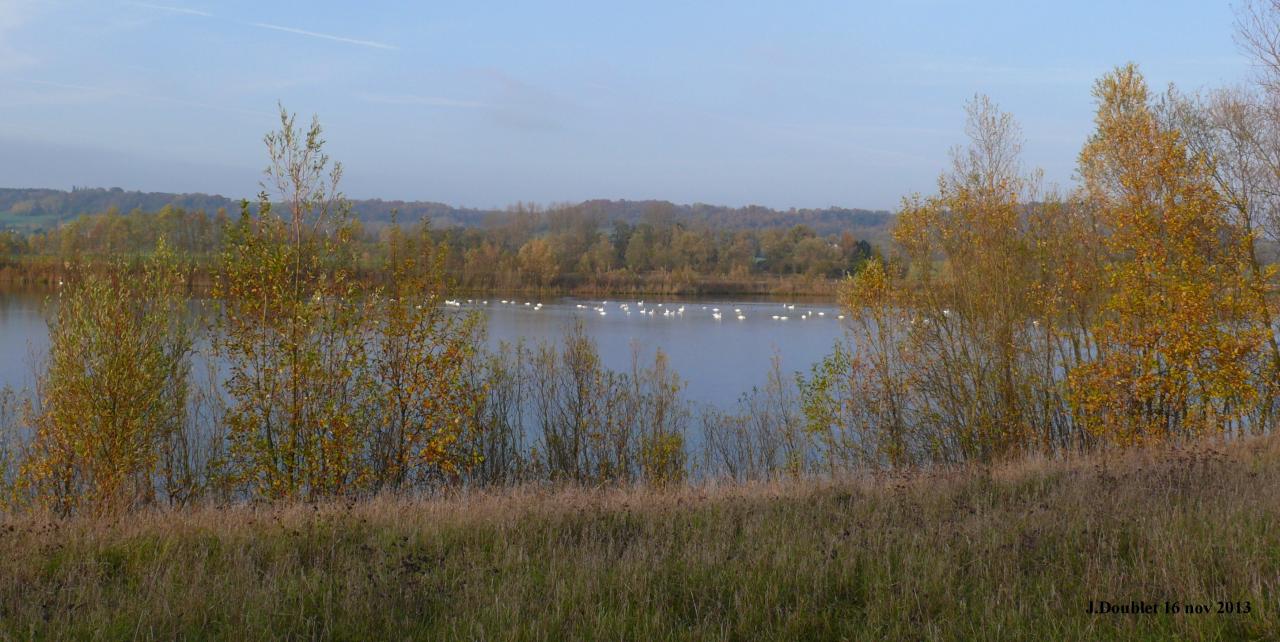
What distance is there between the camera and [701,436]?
679 inches

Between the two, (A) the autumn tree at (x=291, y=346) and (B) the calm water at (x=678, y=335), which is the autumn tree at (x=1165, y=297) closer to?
(B) the calm water at (x=678, y=335)

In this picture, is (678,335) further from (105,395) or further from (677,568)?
(677,568)

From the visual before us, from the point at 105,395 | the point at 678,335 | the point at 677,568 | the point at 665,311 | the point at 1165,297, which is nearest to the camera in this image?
the point at 677,568

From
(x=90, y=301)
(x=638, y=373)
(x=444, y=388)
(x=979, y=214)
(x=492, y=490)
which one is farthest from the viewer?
(x=638, y=373)

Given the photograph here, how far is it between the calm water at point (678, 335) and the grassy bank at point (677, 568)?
896 centimetres

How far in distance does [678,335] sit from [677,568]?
28827 millimetres

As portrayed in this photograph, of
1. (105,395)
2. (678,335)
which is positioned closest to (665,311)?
(678,335)

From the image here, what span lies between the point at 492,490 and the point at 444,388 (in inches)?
144

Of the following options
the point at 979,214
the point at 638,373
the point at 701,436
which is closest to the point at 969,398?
the point at 979,214

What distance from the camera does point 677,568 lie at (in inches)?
193

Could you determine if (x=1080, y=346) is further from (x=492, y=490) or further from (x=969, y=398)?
(x=492, y=490)

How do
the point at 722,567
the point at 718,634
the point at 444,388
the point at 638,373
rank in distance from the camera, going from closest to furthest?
1. the point at 718,634
2. the point at 722,567
3. the point at 444,388
4. the point at 638,373

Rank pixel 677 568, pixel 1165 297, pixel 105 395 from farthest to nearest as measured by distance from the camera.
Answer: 1. pixel 1165 297
2. pixel 105 395
3. pixel 677 568

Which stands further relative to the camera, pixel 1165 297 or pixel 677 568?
pixel 1165 297
